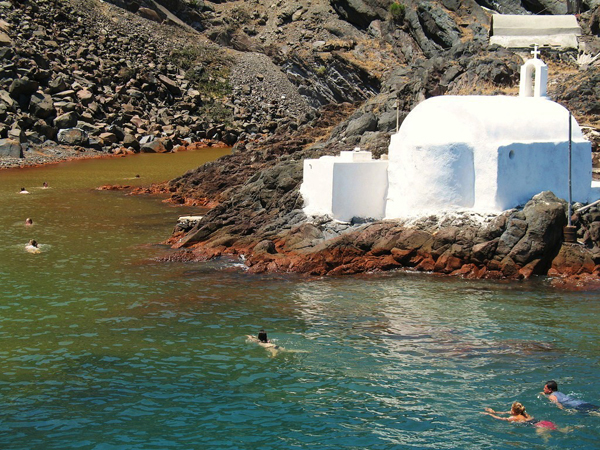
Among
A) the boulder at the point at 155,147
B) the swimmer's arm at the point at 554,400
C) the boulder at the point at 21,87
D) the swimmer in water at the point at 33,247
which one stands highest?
the boulder at the point at 21,87

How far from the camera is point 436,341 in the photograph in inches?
676

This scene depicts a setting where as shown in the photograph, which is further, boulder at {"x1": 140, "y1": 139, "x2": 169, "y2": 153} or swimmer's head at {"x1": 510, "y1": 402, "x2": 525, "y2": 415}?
boulder at {"x1": 140, "y1": 139, "x2": 169, "y2": 153}

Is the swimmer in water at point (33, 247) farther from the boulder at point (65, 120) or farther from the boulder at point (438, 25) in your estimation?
the boulder at point (438, 25)

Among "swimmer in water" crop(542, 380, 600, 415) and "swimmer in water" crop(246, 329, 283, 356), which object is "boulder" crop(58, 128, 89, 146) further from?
"swimmer in water" crop(542, 380, 600, 415)

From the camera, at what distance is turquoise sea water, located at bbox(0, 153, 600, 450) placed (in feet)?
42.4

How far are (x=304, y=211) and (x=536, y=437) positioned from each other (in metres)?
14.5

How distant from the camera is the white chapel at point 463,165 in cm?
2369

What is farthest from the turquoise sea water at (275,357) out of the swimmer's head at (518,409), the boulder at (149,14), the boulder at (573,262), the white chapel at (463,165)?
the boulder at (149,14)

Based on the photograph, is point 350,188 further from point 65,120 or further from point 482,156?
point 65,120

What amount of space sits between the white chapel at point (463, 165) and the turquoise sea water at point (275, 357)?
3.19 m

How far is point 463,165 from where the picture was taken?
78.2ft

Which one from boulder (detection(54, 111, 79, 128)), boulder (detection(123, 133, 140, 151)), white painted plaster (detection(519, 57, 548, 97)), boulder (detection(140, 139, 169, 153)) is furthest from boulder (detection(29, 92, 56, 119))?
white painted plaster (detection(519, 57, 548, 97))

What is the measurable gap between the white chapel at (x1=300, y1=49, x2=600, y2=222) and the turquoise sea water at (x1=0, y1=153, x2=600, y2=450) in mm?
3192

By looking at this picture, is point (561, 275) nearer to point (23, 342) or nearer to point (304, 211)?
point (304, 211)
